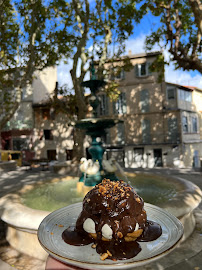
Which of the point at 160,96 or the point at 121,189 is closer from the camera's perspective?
the point at 121,189

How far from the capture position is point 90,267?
56.5 inches

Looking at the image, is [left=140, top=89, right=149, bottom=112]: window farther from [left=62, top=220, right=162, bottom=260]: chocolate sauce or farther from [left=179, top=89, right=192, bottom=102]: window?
[left=62, top=220, right=162, bottom=260]: chocolate sauce

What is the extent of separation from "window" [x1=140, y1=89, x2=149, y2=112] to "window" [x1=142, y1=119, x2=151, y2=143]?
1.32 meters

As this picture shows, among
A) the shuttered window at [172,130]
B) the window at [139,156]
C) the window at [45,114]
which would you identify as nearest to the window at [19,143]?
the window at [45,114]

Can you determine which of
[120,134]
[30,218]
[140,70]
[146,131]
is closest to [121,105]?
[120,134]

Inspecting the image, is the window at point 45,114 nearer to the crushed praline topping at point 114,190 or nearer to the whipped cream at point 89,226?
the crushed praline topping at point 114,190

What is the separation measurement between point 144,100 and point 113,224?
838 inches

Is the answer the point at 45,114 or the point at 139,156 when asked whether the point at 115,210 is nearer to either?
the point at 139,156

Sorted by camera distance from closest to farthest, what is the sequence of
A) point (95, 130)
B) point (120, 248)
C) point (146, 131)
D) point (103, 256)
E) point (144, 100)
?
point (103, 256) → point (120, 248) → point (95, 130) → point (146, 131) → point (144, 100)

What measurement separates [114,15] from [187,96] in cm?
1470

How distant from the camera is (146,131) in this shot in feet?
71.7

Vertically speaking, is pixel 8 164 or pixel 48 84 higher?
pixel 48 84

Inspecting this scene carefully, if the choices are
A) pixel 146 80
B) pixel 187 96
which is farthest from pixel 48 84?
pixel 187 96

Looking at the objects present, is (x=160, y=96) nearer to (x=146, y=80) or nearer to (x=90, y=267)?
(x=146, y=80)
